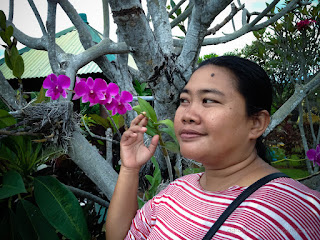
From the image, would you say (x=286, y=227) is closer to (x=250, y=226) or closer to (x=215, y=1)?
(x=250, y=226)

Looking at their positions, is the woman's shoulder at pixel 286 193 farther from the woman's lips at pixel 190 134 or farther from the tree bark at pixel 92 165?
the tree bark at pixel 92 165

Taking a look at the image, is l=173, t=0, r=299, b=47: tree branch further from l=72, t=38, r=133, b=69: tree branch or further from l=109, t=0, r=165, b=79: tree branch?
l=109, t=0, r=165, b=79: tree branch

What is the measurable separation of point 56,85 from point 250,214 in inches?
42.7

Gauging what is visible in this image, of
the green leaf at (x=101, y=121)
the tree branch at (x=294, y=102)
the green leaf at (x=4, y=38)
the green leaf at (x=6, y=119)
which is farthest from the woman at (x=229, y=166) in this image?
the green leaf at (x=101, y=121)

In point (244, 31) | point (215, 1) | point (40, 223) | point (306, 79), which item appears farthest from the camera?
point (306, 79)

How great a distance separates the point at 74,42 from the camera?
7855mm

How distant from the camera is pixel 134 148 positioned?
1.19 meters

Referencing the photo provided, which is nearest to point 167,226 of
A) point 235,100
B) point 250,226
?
point 250,226

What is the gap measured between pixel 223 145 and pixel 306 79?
388 centimetres

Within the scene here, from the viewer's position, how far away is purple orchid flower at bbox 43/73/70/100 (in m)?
1.43

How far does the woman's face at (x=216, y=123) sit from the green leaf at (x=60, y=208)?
61 centimetres

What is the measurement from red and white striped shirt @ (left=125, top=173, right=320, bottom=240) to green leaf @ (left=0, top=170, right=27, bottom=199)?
1.76ft

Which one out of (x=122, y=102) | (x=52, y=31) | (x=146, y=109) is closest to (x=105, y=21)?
(x=52, y=31)

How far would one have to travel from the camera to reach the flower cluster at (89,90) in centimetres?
144
